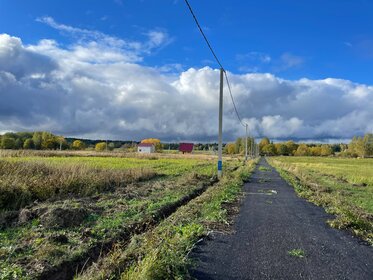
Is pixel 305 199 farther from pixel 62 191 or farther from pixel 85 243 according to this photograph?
pixel 85 243

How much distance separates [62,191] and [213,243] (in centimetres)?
879

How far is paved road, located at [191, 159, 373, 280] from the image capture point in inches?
220

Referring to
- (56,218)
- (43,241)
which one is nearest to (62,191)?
(56,218)

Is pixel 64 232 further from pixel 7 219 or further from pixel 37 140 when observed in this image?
pixel 37 140

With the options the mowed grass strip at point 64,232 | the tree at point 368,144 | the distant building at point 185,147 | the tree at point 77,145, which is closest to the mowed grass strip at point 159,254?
the mowed grass strip at point 64,232

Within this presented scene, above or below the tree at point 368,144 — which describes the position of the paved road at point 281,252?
below

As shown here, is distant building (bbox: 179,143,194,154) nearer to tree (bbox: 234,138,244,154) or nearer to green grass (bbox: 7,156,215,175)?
tree (bbox: 234,138,244,154)

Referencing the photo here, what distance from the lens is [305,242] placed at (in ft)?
24.9

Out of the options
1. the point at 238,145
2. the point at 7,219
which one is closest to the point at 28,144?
the point at 238,145

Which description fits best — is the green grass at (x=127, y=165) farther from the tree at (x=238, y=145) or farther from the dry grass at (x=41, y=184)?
the tree at (x=238, y=145)

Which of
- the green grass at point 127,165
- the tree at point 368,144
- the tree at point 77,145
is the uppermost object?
the tree at point 368,144

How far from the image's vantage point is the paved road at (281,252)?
5.59 meters

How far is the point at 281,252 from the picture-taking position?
22.0 ft

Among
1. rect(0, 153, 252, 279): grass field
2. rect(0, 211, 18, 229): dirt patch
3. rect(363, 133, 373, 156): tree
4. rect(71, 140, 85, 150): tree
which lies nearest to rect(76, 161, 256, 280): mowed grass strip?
rect(0, 153, 252, 279): grass field
